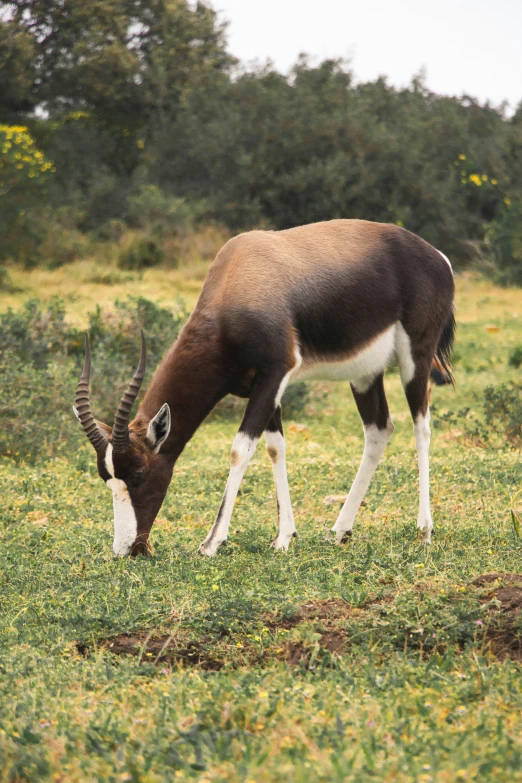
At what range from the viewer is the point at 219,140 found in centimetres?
2555

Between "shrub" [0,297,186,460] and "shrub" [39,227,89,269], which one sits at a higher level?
"shrub" [0,297,186,460]

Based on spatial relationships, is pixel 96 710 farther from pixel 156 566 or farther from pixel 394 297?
pixel 394 297

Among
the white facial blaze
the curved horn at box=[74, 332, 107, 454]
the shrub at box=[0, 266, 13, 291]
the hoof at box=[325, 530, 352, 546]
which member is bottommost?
the shrub at box=[0, 266, 13, 291]

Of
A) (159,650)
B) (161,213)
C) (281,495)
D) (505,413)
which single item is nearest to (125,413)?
(281,495)

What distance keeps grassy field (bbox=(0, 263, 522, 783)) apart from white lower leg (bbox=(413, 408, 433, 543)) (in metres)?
0.13

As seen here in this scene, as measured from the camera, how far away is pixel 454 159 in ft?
91.7

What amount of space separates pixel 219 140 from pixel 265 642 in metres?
22.5

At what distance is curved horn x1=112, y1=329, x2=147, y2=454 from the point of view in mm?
5527

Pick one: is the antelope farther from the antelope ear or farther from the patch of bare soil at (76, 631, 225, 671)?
the patch of bare soil at (76, 631, 225, 671)

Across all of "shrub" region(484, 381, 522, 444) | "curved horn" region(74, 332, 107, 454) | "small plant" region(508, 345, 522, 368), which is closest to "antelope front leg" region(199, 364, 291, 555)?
"curved horn" region(74, 332, 107, 454)

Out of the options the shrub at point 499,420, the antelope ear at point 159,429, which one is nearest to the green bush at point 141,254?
the shrub at point 499,420

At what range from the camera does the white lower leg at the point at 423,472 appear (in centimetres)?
629

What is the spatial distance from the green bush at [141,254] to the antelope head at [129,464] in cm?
1732

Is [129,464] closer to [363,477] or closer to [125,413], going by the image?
[125,413]
